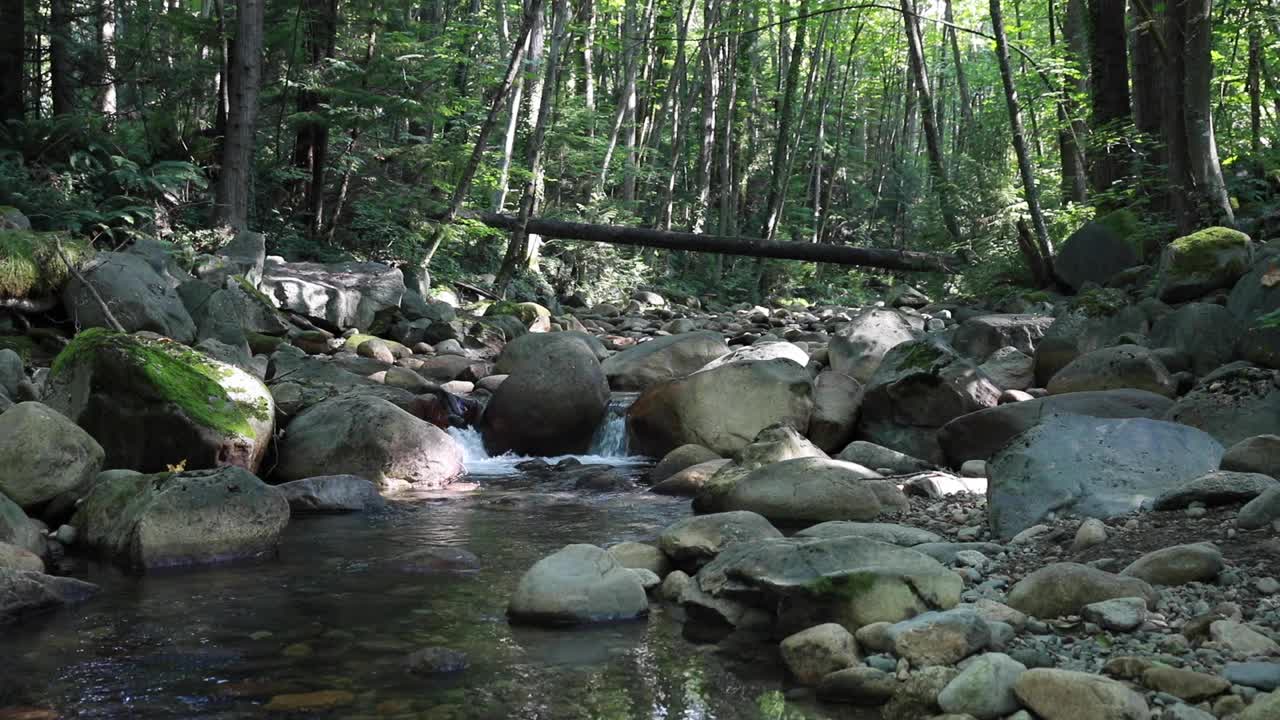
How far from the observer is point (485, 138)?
14.7 metres

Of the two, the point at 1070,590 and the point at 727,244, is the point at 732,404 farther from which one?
the point at 727,244

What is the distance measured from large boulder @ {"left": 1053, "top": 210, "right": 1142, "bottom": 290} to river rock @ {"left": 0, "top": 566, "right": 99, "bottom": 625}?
10.5 metres

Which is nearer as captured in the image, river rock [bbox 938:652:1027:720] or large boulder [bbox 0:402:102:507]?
river rock [bbox 938:652:1027:720]

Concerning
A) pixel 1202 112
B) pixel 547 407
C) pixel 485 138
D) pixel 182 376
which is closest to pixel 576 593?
pixel 182 376

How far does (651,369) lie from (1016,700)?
7.75 m

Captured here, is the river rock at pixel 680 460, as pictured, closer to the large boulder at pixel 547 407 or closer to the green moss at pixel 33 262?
the large boulder at pixel 547 407

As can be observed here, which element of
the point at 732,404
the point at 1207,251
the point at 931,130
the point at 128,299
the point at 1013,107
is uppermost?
the point at 931,130

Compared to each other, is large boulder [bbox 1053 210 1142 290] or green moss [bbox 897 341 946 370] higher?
large boulder [bbox 1053 210 1142 290]

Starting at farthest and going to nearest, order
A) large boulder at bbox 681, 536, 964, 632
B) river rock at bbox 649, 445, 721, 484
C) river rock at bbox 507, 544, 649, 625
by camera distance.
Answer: river rock at bbox 649, 445, 721, 484
river rock at bbox 507, 544, 649, 625
large boulder at bbox 681, 536, 964, 632

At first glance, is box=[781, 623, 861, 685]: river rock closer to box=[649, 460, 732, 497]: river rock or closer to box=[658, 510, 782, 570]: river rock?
box=[658, 510, 782, 570]: river rock

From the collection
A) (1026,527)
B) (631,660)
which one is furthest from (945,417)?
(631,660)

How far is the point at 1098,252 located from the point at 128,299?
10.2 m

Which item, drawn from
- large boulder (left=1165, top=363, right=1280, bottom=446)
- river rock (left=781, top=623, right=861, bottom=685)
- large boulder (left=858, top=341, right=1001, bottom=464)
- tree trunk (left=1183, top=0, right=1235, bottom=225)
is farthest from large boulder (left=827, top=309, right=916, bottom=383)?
river rock (left=781, top=623, right=861, bottom=685)

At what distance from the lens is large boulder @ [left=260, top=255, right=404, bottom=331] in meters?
12.7
